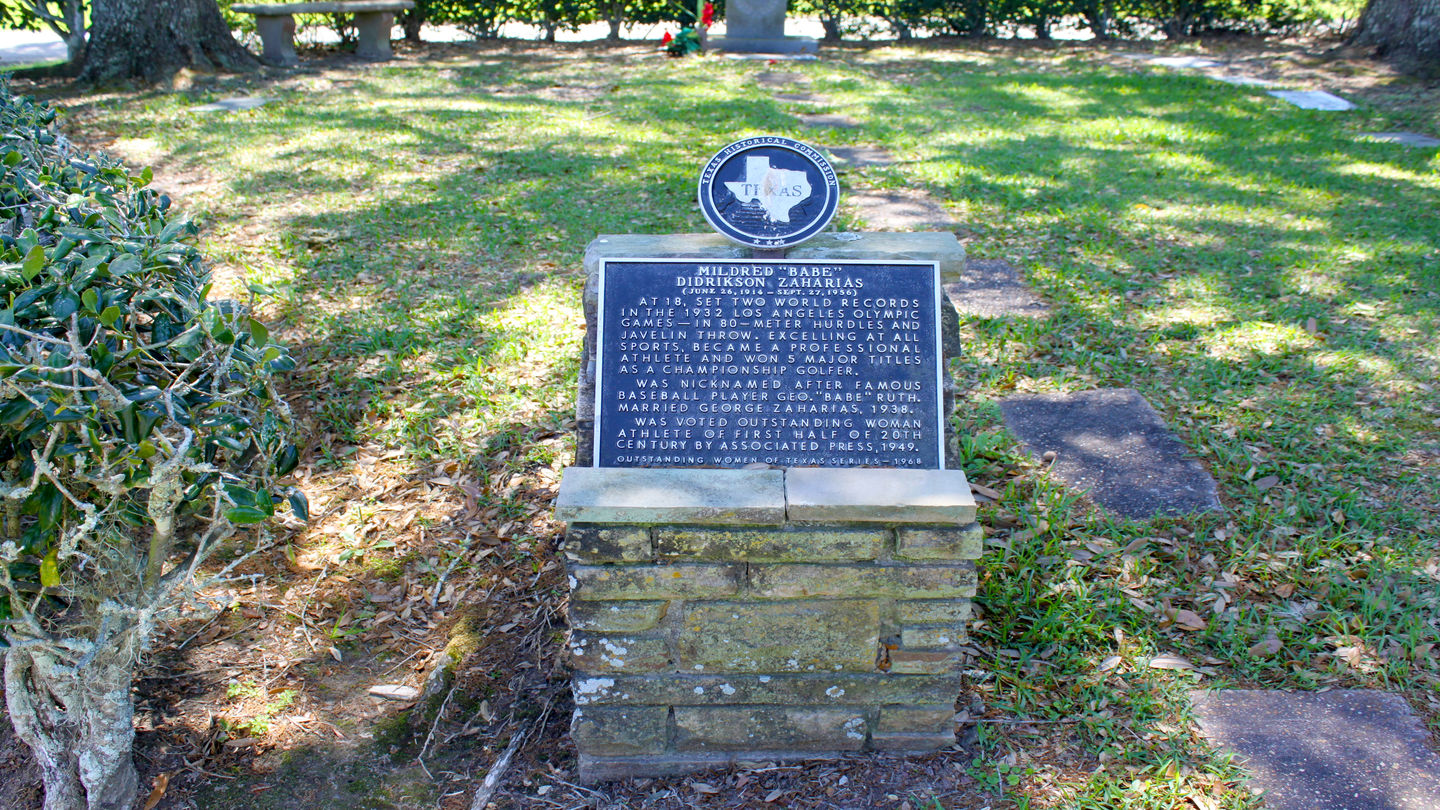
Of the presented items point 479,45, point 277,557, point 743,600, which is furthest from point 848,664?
point 479,45

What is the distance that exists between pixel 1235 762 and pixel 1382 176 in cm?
635

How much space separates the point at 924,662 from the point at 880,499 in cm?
50

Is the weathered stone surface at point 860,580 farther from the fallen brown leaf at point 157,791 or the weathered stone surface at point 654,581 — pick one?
the fallen brown leaf at point 157,791

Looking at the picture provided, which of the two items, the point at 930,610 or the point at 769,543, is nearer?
the point at 769,543

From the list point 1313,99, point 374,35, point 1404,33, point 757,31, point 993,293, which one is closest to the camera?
point 993,293

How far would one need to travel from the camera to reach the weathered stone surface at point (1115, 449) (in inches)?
136

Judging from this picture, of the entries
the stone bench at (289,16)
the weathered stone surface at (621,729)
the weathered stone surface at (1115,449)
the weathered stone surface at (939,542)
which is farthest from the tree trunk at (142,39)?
the weathered stone surface at (939,542)

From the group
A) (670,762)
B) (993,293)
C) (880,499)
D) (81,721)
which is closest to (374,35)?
(993,293)

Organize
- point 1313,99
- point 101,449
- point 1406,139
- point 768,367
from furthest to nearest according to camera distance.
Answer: point 1313,99 → point 1406,139 → point 768,367 → point 101,449

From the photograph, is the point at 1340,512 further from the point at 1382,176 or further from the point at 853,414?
the point at 1382,176

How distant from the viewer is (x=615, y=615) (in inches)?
90.6

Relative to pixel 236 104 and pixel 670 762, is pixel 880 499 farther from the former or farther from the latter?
pixel 236 104

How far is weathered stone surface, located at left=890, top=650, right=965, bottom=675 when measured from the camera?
7.80 ft

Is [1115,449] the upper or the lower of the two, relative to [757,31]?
lower
